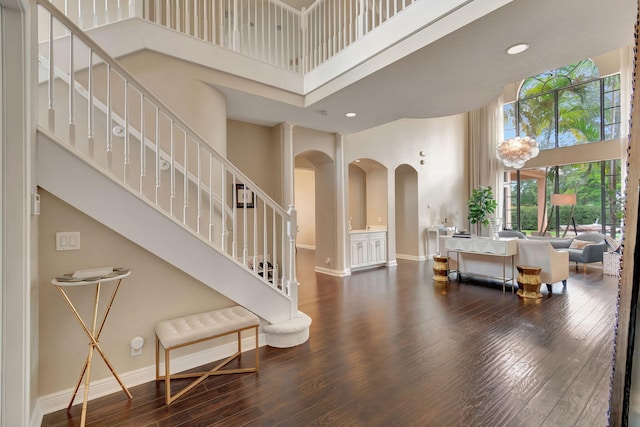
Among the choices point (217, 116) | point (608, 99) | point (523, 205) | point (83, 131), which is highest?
point (608, 99)

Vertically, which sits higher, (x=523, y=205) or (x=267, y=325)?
(x=523, y=205)

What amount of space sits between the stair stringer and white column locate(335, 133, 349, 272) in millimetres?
3355

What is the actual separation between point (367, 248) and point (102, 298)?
216 inches

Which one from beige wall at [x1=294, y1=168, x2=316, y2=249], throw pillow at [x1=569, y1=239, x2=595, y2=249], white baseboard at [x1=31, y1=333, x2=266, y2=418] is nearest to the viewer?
white baseboard at [x1=31, y1=333, x2=266, y2=418]

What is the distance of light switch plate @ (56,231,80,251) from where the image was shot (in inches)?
82.6

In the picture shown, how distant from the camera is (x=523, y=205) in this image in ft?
31.1

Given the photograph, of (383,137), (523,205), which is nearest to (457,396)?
(383,137)

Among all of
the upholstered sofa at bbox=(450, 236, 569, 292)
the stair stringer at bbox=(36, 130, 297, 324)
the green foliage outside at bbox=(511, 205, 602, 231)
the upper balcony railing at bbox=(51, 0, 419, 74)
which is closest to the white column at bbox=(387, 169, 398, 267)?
the upholstered sofa at bbox=(450, 236, 569, 292)

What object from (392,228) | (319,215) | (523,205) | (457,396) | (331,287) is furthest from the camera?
(523,205)

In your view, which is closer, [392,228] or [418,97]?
[418,97]

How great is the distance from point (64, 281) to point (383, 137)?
6810 mm

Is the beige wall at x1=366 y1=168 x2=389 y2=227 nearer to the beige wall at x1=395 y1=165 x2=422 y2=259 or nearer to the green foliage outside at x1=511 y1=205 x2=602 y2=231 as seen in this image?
the beige wall at x1=395 y1=165 x2=422 y2=259

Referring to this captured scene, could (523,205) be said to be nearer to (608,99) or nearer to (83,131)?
(608,99)

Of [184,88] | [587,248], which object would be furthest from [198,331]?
[587,248]
